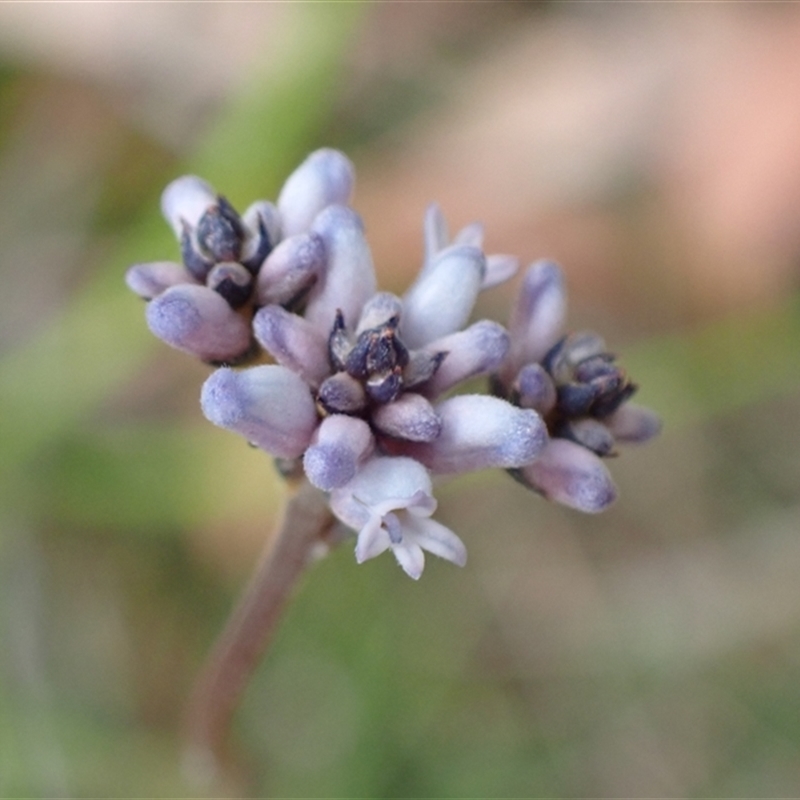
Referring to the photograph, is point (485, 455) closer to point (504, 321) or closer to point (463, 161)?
point (504, 321)

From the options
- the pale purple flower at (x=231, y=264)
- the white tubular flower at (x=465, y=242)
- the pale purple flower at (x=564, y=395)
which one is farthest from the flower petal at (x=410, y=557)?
the white tubular flower at (x=465, y=242)

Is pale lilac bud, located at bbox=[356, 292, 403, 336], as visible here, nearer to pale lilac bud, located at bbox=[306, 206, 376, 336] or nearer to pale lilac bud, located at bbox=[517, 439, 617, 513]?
pale lilac bud, located at bbox=[306, 206, 376, 336]

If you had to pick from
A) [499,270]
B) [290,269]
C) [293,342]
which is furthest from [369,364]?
[499,270]

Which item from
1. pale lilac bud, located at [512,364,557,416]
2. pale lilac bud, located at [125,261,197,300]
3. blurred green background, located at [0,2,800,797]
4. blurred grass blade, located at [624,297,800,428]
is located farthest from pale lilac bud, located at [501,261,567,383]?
blurred grass blade, located at [624,297,800,428]

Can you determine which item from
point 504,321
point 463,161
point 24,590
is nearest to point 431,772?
point 24,590

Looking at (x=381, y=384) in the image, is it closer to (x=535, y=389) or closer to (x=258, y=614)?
(x=535, y=389)

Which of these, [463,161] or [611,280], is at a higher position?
[463,161]

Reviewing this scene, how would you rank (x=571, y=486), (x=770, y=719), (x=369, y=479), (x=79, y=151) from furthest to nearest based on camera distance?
(x=79, y=151) < (x=770, y=719) < (x=571, y=486) < (x=369, y=479)
